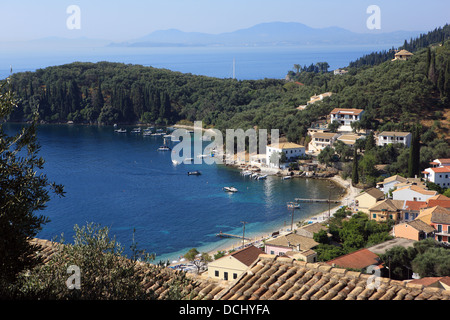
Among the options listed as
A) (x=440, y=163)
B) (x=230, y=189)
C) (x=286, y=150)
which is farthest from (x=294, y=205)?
(x=286, y=150)

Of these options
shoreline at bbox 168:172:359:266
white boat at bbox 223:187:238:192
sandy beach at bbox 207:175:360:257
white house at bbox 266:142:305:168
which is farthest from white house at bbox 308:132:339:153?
white boat at bbox 223:187:238:192

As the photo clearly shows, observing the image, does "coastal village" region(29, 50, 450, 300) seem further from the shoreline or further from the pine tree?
the pine tree

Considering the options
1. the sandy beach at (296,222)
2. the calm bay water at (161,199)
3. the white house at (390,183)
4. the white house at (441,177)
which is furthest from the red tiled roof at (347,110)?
the white house at (390,183)

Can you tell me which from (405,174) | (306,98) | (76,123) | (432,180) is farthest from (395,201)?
(76,123)

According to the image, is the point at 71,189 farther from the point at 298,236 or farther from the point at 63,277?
the point at 63,277

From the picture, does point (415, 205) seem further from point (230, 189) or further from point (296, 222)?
point (230, 189)

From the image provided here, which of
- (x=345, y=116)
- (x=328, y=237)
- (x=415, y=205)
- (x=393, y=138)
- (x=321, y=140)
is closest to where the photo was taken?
(x=328, y=237)

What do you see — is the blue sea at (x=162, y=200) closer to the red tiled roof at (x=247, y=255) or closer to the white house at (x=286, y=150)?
the white house at (x=286, y=150)
